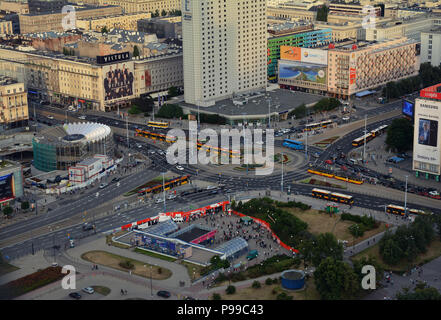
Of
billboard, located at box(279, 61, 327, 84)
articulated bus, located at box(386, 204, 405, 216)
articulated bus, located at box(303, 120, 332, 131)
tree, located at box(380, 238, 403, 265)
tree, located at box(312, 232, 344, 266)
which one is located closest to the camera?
tree, located at box(312, 232, 344, 266)

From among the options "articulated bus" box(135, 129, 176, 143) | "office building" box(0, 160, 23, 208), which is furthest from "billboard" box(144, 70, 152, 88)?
"office building" box(0, 160, 23, 208)

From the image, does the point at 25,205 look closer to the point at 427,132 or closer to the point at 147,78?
the point at 427,132

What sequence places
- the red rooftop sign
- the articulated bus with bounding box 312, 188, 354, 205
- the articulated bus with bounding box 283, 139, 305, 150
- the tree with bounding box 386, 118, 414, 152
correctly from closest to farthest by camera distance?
the articulated bus with bounding box 312, 188, 354, 205 < the red rooftop sign < the tree with bounding box 386, 118, 414, 152 < the articulated bus with bounding box 283, 139, 305, 150

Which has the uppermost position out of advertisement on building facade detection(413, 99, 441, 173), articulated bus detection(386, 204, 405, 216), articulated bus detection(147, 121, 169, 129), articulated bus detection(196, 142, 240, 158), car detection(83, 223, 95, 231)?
advertisement on building facade detection(413, 99, 441, 173)

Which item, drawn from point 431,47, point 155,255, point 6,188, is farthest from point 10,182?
point 431,47

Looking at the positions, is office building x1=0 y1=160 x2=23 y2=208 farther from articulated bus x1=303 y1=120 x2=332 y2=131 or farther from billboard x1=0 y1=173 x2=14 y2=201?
articulated bus x1=303 y1=120 x2=332 y2=131
